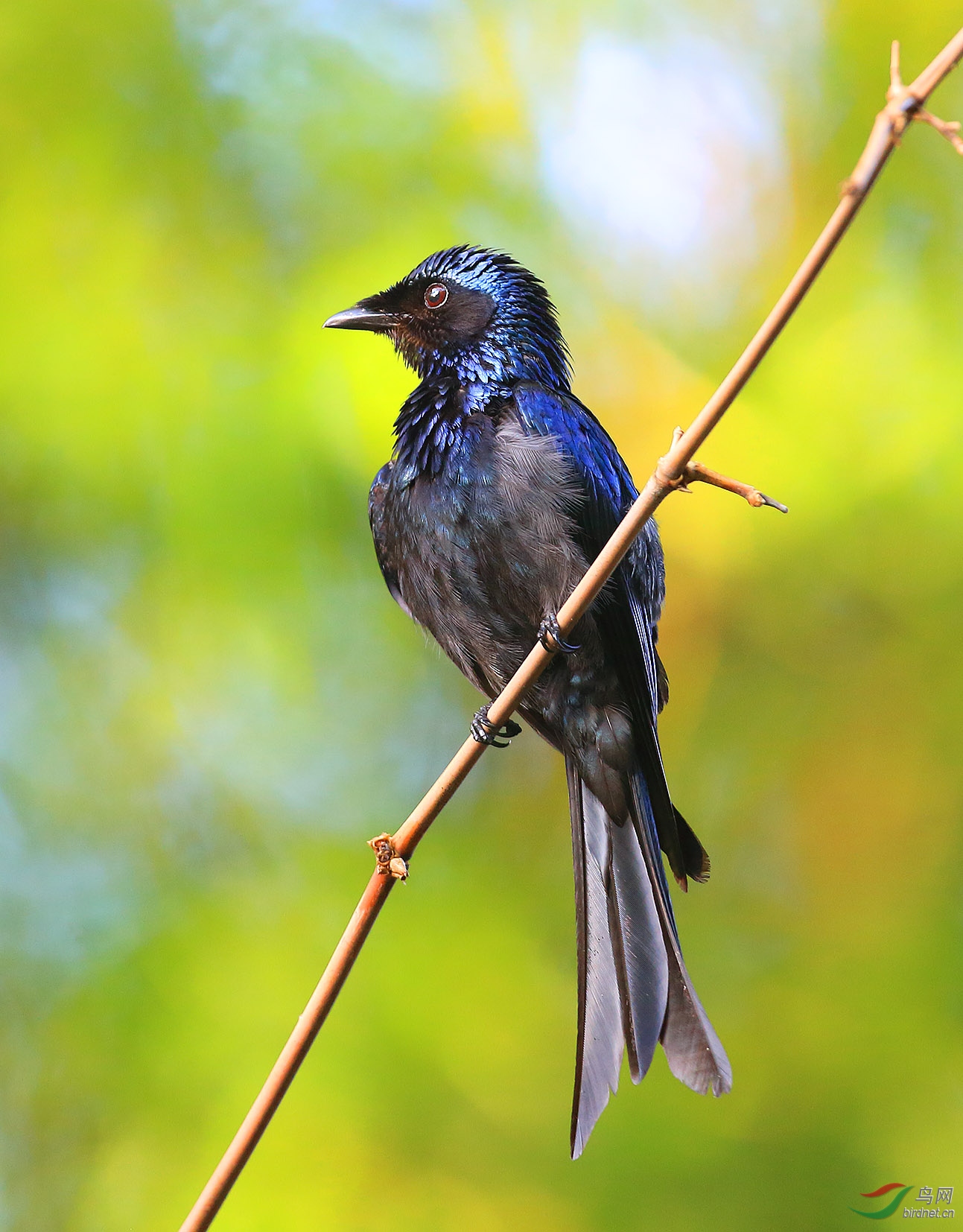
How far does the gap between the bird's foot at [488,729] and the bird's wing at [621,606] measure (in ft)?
1.03

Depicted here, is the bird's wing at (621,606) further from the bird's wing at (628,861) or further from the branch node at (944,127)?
the branch node at (944,127)

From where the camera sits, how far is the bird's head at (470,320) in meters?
2.93

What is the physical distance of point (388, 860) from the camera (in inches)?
71.1

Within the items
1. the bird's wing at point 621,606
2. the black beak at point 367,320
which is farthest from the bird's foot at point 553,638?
the black beak at point 367,320

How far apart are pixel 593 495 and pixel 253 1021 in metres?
2.55

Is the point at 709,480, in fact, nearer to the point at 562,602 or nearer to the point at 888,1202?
the point at 562,602

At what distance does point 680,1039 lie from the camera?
2.30 meters

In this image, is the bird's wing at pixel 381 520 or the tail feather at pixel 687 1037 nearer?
the tail feather at pixel 687 1037

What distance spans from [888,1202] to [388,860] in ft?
9.57

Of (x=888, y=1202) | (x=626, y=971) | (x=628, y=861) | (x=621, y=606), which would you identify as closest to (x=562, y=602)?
(x=621, y=606)

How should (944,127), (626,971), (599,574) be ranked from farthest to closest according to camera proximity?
(626,971) < (599,574) < (944,127)

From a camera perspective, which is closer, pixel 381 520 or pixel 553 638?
pixel 553 638

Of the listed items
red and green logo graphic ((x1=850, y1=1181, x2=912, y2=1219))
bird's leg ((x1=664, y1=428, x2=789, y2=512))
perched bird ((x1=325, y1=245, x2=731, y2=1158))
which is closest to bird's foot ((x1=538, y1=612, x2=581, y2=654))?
perched bird ((x1=325, y1=245, x2=731, y2=1158))

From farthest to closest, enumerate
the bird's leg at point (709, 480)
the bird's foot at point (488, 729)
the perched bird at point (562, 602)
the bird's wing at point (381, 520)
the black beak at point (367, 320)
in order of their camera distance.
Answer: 1. the black beak at point (367, 320)
2. the bird's wing at point (381, 520)
3. the perched bird at point (562, 602)
4. the bird's foot at point (488, 729)
5. the bird's leg at point (709, 480)
